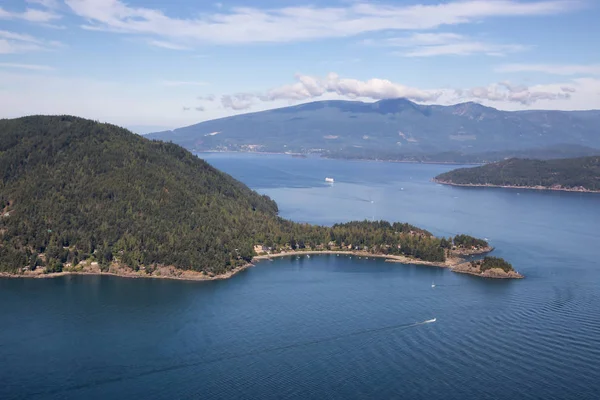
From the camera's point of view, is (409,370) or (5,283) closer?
(409,370)

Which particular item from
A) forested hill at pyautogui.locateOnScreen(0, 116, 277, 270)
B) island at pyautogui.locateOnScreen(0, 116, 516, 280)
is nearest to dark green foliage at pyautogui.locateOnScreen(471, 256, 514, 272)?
island at pyautogui.locateOnScreen(0, 116, 516, 280)

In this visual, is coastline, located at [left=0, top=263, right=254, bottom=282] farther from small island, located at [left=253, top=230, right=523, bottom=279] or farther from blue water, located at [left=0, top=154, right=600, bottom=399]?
small island, located at [left=253, top=230, right=523, bottom=279]

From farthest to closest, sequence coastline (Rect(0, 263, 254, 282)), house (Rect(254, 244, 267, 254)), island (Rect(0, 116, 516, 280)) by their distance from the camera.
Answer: house (Rect(254, 244, 267, 254)), island (Rect(0, 116, 516, 280)), coastline (Rect(0, 263, 254, 282))

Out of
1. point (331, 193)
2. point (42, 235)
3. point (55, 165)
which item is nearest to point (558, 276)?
point (42, 235)

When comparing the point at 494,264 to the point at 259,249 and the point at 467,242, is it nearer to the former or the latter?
the point at 467,242

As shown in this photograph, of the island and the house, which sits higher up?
the island

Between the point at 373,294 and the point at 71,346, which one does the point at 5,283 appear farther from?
the point at 373,294

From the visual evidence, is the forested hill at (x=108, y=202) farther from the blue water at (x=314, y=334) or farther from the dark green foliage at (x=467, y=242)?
the dark green foliage at (x=467, y=242)
